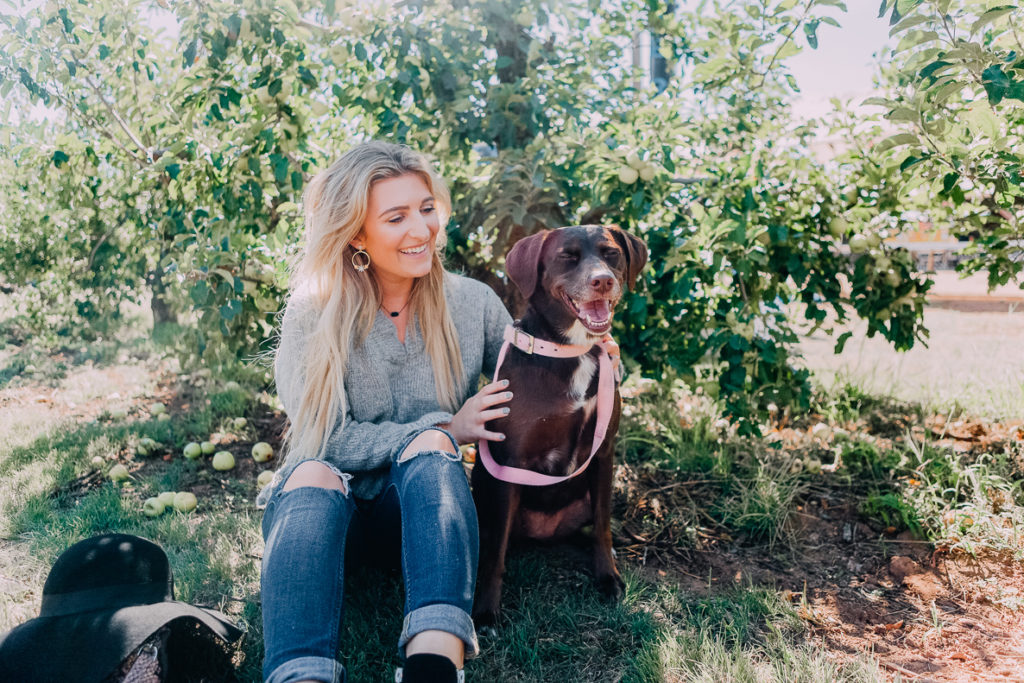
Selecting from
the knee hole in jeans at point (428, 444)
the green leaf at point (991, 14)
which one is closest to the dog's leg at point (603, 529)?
the knee hole in jeans at point (428, 444)

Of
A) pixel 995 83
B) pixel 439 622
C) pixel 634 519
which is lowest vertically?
pixel 634 519

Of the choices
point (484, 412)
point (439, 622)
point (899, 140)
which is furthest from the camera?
point (899, 140)

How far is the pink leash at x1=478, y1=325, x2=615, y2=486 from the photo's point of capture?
212 centimetres

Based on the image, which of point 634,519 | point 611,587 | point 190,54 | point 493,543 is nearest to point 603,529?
point 611,587

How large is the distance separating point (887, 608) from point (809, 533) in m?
0.49

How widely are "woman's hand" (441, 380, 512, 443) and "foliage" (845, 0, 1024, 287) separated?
151cm

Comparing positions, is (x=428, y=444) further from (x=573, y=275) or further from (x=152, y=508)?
(x=152, y=508)

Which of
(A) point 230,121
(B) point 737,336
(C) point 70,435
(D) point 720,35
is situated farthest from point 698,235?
(C) point 70,435

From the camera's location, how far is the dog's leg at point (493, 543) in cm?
213

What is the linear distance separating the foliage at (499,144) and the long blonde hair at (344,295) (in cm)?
53

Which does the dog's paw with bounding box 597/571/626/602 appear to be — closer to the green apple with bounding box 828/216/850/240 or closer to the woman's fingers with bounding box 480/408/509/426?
the woman's fingers with bounding box 480/408/509/426

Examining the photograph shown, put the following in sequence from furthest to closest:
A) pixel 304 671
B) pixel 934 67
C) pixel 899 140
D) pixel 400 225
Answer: pixel 899 140 < pixel 400 225 < pixel 934 67 < pixel 304 671

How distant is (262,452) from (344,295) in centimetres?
152

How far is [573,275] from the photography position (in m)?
2.05
